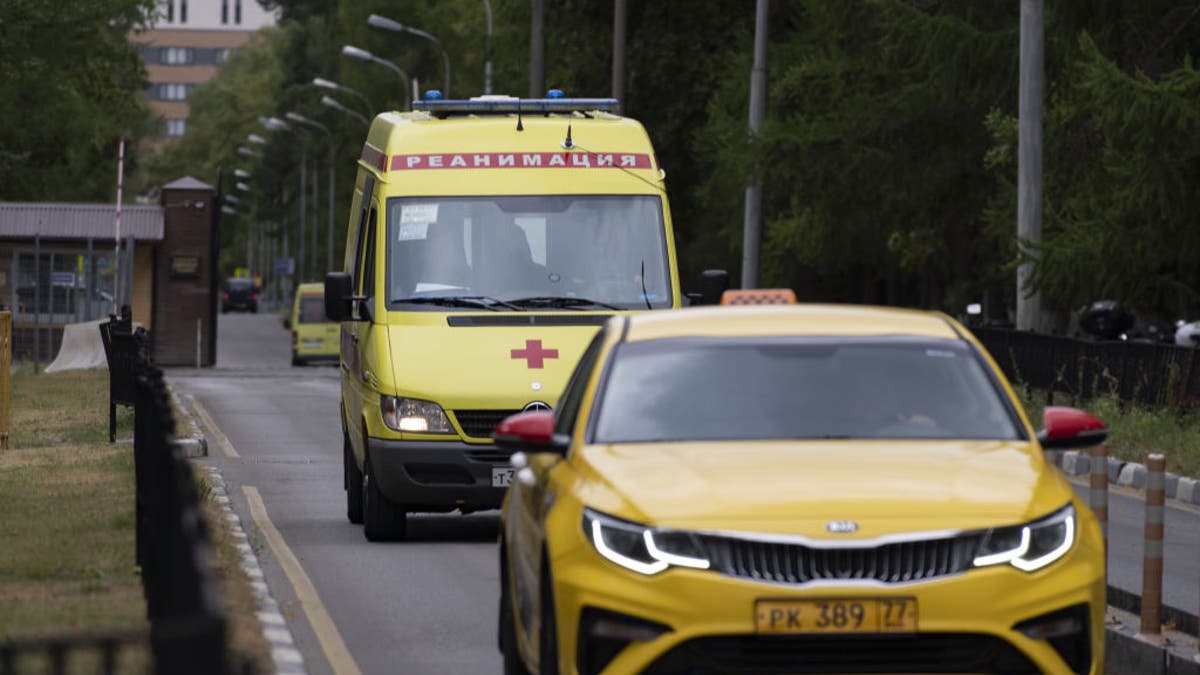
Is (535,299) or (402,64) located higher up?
(402,64)

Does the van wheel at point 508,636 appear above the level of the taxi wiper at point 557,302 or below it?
below

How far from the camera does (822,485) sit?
320 inches

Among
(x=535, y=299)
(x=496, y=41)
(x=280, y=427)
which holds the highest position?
(x=496, y=41)

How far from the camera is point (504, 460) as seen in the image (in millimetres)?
16094

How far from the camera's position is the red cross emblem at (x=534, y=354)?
16312 mm

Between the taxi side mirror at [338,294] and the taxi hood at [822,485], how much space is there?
26.6 feet

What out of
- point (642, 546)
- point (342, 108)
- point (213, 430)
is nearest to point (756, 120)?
point (213, 430)

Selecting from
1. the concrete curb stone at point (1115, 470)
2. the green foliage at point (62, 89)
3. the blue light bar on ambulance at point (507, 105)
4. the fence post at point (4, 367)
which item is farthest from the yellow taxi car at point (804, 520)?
the green foliage at point (62, 89)

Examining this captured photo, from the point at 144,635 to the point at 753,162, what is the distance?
3888cm

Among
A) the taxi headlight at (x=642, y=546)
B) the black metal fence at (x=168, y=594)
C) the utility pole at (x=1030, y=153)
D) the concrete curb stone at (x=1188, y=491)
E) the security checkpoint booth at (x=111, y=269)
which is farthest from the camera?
the security checkpoint booth at (x=111, y=269)

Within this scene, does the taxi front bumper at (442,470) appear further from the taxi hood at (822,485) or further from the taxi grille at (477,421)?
the taxi hood at (822,485)

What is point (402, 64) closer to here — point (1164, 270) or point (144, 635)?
point (1164, 270)

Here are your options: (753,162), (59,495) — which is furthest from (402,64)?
(59,495)

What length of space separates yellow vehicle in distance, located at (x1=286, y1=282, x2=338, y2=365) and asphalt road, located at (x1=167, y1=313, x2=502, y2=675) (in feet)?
121
